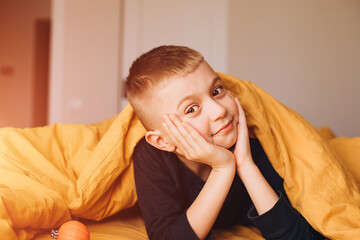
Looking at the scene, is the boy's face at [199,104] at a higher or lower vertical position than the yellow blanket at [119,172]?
higher

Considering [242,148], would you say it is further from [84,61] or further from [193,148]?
[84,61]

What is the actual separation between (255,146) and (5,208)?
0.61 meters

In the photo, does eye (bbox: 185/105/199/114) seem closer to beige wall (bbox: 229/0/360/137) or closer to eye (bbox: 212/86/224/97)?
eye (bbox: 212/86/224/97)

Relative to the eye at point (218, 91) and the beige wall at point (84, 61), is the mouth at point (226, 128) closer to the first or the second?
the eye at point (218, 91)

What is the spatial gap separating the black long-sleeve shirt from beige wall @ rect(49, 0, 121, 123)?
141cm

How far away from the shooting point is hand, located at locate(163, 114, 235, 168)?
0.74 metres

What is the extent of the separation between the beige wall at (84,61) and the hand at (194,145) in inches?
62.0

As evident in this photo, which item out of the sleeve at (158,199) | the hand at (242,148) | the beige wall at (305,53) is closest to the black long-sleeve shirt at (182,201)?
the sleeve at (158,199)

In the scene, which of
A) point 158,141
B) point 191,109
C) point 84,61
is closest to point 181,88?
point 191,109

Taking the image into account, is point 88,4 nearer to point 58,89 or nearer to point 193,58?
point 58,89

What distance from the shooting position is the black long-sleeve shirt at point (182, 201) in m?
0.74

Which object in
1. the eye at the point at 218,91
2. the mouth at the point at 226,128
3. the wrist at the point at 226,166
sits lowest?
the wrist at the point at 226,166

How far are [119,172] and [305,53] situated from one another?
4.92 feet

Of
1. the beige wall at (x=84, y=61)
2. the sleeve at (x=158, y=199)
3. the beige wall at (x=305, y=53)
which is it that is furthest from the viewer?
the beige wall at (x=84, y=61)
